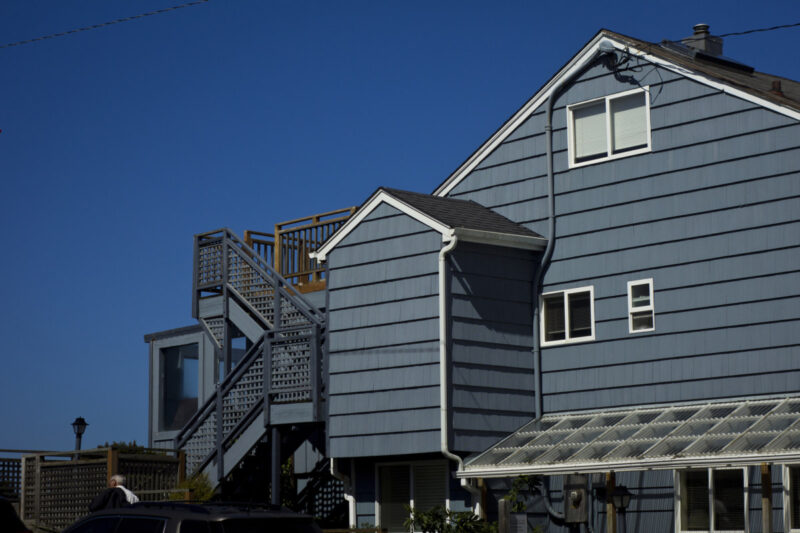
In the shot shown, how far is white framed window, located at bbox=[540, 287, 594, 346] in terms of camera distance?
63.0 feet

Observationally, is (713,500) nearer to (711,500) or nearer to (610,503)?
(711,500)

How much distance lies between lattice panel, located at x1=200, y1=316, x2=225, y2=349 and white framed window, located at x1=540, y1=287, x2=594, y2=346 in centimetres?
822

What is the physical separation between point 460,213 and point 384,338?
242cm

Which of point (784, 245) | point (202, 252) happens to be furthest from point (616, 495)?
point (202, 252)

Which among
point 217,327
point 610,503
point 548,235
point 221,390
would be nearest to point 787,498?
point 610,503

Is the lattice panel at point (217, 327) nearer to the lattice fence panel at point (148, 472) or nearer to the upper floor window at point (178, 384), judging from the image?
the upper floor window at point (178, 384)

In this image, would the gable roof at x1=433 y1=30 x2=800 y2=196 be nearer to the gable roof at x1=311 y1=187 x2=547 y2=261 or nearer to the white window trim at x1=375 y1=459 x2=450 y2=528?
the gable roof at x1=311 y1=187 x2=547 y2=261

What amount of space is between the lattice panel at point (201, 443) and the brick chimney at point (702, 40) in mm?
11215

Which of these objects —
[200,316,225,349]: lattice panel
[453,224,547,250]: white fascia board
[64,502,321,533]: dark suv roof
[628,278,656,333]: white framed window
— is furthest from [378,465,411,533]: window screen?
[64,502,321,533]: dark suv roof

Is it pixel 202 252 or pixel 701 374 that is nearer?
pixel 701 374

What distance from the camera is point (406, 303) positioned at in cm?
1923

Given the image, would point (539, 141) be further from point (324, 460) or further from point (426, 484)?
point (324, 460)

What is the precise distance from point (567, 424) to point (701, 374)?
223cm

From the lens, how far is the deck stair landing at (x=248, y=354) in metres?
21.2
